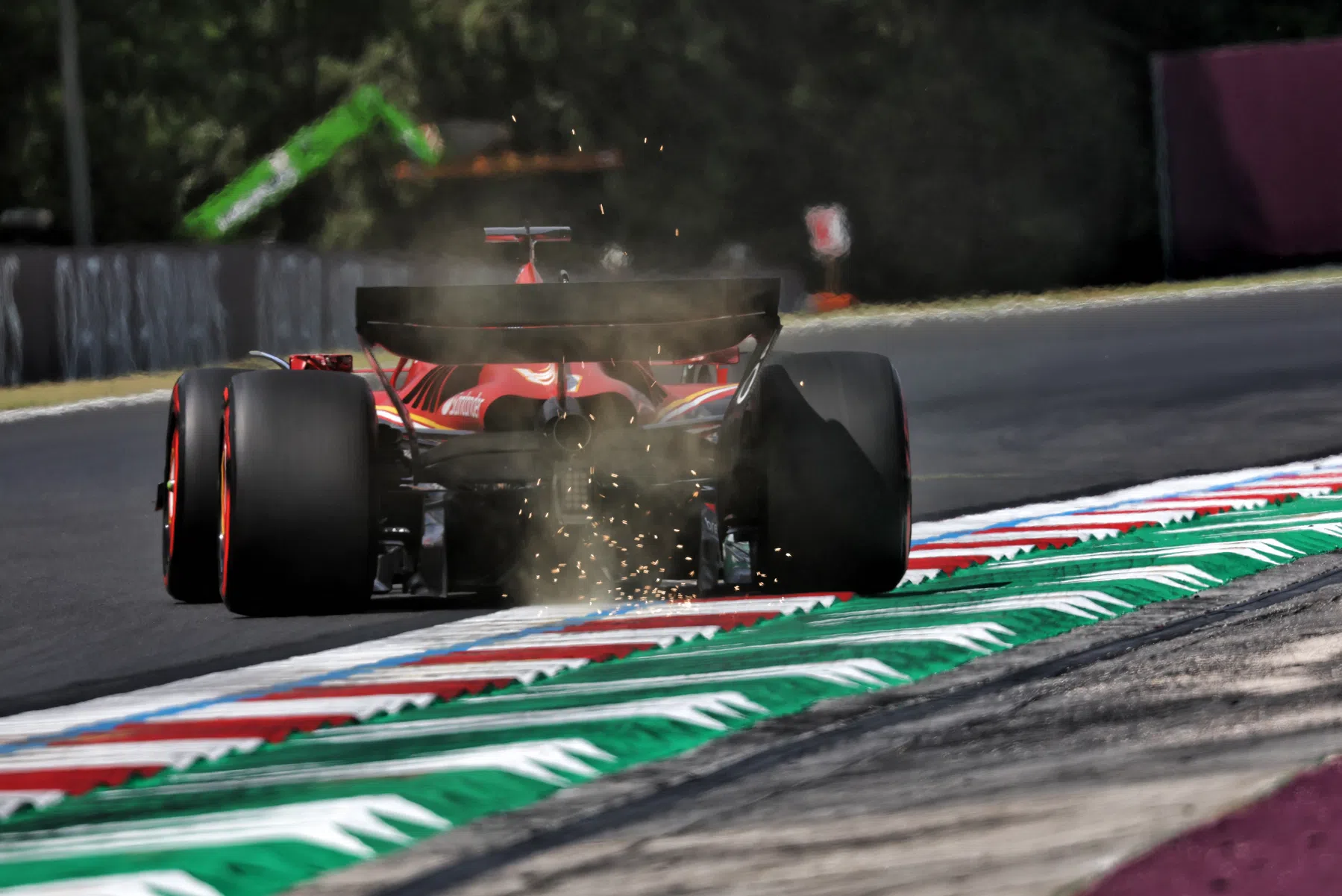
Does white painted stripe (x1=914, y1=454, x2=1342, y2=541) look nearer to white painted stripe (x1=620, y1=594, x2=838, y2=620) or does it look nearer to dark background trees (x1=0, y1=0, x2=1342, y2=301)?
white painted stripe (x1=620, y1=594, x2=838, y2=620)

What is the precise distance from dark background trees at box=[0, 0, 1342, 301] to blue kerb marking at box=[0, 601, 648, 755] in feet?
103

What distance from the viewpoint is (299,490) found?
7289mm

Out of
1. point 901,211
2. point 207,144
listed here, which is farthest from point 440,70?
point 901,211

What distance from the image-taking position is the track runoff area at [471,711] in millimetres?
4727

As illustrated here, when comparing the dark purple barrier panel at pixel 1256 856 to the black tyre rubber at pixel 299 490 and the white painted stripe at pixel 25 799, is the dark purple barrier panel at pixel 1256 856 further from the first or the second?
the black tyre rubber at pixel 299 490

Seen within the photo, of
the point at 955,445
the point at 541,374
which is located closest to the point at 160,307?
the point at 955,445

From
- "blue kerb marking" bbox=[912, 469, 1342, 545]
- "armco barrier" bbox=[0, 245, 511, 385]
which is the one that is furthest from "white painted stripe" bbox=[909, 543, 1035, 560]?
"armco barrier" bbox=[0, 245, 511, 385]

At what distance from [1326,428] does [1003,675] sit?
8.94 metres

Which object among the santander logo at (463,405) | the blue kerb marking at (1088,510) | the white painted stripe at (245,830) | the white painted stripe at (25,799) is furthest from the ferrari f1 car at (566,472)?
the white painted stripe at (245,830)

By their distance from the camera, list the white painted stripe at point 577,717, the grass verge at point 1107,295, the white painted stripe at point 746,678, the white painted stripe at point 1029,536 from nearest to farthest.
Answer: the white painted stripe at point 577,717 < the white painted stripe at point 746,678 < the white painted stripe at point 1029,536 < the grass verge at point 1107,295

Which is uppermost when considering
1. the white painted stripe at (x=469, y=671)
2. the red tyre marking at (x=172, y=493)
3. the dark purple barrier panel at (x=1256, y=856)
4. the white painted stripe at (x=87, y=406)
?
the red tyre marking at (x=172, y=493)

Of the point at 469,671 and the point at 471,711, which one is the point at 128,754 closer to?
the point at 471,711

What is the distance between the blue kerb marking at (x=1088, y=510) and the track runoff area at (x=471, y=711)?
1.57ft

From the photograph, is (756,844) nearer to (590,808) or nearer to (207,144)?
(590,808)
